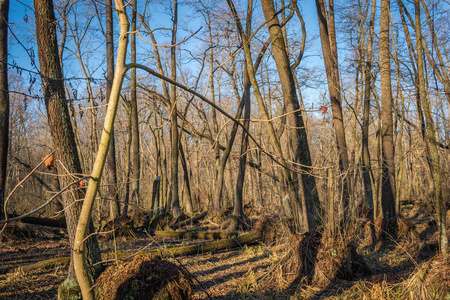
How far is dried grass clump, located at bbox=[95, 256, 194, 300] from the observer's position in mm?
3396

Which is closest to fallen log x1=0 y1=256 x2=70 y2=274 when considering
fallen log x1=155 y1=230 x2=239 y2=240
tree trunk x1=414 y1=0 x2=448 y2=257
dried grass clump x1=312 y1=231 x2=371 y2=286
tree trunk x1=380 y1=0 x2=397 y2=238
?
fallen log x1=155 y1=230 x2=239 y2=240

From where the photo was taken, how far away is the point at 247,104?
33.3 ft

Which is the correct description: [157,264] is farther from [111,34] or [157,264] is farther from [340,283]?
[111,34]

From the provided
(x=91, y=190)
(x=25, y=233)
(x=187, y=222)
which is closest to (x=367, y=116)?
(x=187, y=222)

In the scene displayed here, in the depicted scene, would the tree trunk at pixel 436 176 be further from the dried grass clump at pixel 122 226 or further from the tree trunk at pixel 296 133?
the dried grass clump at pixel 122 226

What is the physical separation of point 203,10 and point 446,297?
42.6 ft

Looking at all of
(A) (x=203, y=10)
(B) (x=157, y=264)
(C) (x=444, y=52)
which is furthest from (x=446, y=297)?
(A) (x=203, y=10)

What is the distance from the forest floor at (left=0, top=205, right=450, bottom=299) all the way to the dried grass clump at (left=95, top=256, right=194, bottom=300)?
0.16 m

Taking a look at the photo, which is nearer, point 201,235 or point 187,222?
point 201,235

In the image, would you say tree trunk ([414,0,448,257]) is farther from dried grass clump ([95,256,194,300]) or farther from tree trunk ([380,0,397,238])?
dried grass clump ([95,256,194,300])

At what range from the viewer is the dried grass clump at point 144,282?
11.1ft

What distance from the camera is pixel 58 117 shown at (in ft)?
14.6

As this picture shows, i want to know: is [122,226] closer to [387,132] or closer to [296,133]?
[296,133]

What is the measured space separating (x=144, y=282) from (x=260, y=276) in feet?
6.84
